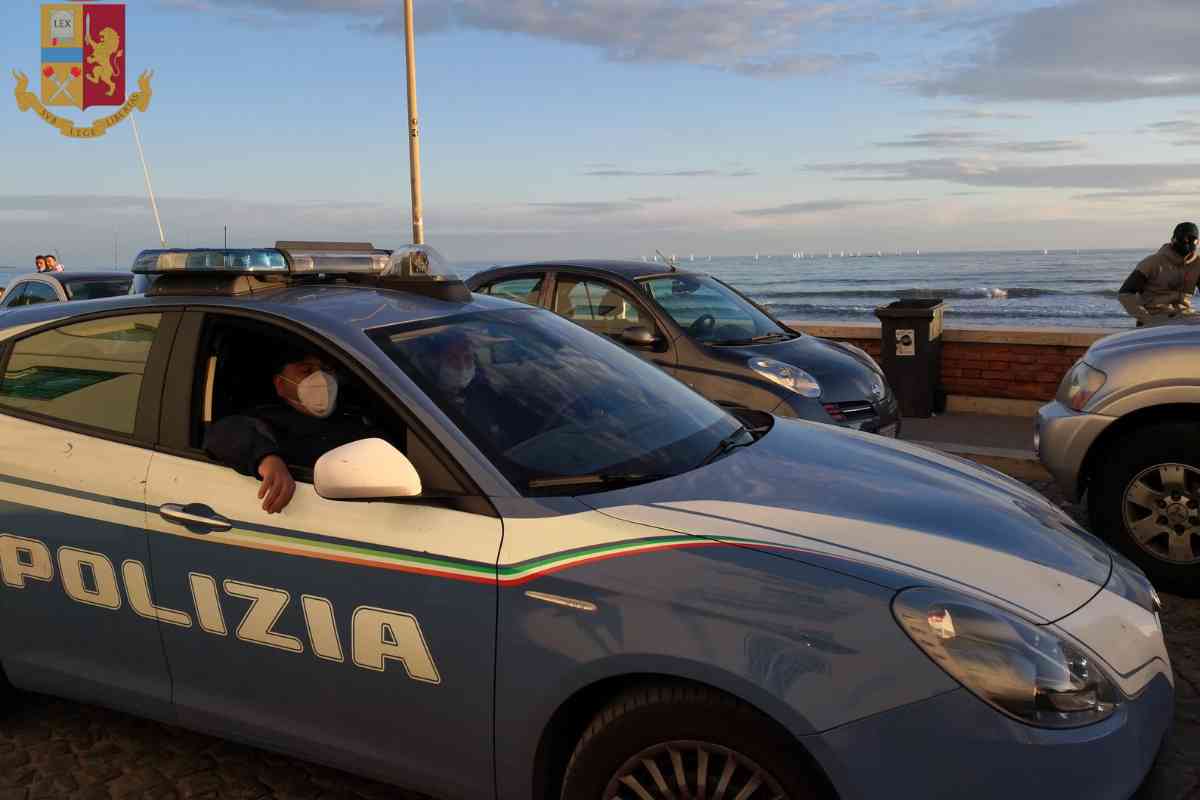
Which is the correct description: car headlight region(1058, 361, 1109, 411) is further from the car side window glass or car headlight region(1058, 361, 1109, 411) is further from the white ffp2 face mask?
the car side window glass

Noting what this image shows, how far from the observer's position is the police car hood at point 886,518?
2.37 meters

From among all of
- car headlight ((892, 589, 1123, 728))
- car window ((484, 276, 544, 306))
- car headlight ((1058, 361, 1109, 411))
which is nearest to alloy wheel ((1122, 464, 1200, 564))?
car headlight ((1058, 361, 1109, 411))

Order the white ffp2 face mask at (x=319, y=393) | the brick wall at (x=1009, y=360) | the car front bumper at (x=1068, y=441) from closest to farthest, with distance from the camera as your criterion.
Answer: the white ffp2 face mask at (x=319, y=393)
the car front bumper at (x=1068, y=441)
the brick wall at (x=1009, y=360)

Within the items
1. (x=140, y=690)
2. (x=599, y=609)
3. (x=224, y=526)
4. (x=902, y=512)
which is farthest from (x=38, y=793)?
(x=902, y=512)

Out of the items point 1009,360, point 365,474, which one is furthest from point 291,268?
point 1009,360

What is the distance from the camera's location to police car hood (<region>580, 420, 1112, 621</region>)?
7.77 ft

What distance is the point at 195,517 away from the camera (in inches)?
115

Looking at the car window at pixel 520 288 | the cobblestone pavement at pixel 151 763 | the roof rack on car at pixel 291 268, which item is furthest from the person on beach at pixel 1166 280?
the roof rack on car at pixel 291 268

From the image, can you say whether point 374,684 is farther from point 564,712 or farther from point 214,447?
point 214,447

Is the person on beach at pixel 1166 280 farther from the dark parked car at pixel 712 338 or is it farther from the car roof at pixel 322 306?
the car roof at pixel 322 306

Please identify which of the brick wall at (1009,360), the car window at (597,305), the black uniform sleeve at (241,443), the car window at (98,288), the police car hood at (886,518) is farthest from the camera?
the car window at (98,288)

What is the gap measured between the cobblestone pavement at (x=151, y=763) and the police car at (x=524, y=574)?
1.15ft

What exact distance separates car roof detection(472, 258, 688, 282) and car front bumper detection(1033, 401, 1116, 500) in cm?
322

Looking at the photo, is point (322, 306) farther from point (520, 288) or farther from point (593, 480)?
point (520, 288)
